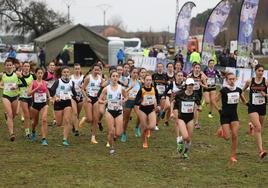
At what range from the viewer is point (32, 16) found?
2388 inches

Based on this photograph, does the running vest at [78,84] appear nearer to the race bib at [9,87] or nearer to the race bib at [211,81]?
the race bib at [9,87]

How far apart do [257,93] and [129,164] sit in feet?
9.77

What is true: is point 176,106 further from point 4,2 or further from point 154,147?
point 4,2

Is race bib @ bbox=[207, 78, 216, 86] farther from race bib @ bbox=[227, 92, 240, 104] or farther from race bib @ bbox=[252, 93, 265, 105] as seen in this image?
race bib @ bbox=[227, 92, 240, 104]

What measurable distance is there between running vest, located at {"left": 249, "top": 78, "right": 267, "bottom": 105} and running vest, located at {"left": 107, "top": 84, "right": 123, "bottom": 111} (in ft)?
8.88

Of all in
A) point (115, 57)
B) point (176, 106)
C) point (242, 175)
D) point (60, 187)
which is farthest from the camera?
point (115, 57)

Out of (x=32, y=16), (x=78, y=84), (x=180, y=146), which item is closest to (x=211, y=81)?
(x=78, y=84)

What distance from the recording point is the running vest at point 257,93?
967cm

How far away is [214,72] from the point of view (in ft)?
47.4

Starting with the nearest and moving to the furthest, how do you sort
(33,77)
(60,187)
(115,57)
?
(60,187)
(33,77)
(115,57)

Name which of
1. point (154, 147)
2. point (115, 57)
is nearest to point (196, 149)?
point (154, 147)

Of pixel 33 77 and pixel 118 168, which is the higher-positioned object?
pixel 33 77

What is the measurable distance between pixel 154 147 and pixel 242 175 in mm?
2910

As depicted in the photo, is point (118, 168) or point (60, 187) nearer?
point (60, 187)
